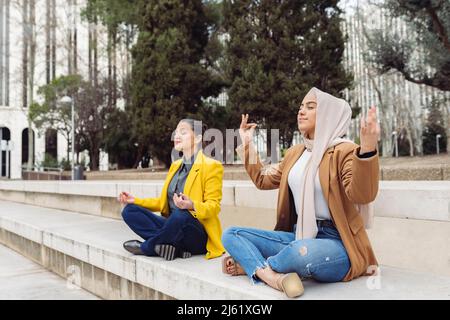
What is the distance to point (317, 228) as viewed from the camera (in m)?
2.20

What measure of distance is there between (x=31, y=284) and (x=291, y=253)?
317cm

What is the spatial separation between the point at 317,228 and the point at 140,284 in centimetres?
157

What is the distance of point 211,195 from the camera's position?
2953mm

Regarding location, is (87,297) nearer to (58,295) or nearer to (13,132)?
(58,295)

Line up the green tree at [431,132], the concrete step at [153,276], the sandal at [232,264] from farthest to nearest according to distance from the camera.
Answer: the green tree at [431,132] → the sandal at [232,264] → the concrete step at [153,276]

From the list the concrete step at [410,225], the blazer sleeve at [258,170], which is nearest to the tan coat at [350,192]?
the blazer sleeve at [258,170]

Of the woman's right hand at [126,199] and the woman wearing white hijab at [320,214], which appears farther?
the woman's right hand at [126,199]

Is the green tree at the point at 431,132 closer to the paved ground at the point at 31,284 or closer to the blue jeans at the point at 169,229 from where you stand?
the paved ground at the point at 31,284

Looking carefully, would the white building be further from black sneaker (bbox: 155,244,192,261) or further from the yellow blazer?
black sneaker (bbox: 155,244,192,261)

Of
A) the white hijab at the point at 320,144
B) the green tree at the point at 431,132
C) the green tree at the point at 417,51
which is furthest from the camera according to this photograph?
the green tree at the point at 431,132

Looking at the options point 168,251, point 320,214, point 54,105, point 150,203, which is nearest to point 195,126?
point 150,203

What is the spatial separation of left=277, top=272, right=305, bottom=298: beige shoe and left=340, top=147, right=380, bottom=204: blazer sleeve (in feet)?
1.60

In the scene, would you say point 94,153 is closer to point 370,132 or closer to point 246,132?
point 246,132

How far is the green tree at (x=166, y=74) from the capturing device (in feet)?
46.9
